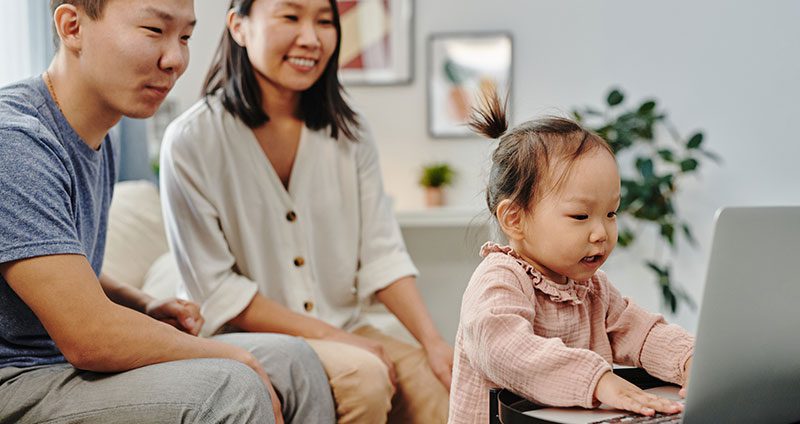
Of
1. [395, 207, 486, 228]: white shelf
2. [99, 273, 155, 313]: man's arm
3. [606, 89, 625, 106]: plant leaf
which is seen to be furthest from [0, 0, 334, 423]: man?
[606, 89, 625, 106]: plant leaf

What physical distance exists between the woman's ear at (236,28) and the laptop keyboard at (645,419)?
1.23m

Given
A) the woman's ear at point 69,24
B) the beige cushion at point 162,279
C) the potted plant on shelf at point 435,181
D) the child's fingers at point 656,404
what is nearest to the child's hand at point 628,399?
the child's fingers at point 656,404

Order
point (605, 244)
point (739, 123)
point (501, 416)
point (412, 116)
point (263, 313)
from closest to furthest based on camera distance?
point (501, 416), point (605, 244), point (263, 313), point (739, 123), point (412, 116)

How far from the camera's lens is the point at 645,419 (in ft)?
2.99

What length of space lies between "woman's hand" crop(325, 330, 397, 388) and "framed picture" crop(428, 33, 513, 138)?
1.66 meters

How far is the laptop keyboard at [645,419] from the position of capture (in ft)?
2.97

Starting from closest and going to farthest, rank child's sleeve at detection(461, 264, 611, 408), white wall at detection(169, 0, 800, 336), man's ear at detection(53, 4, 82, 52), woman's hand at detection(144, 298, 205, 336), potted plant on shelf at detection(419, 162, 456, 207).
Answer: child's sleeve at detection(461, 264, 611, 408) < man's ear at detection(53, 4, 82, 52) < woman's hand at detection(144, 298, 205, 336) < white wall at detection(169, 0, 800, 336) < potted plant on shelf at detection(419, 162, 456, 207)

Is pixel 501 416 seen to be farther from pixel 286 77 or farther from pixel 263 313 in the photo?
pixel 286 77

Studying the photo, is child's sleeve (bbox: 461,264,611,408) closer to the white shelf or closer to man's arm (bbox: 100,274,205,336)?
man's arm (bbox: 100,274,205,336)

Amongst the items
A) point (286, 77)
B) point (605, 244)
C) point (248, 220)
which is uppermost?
point (286, 77)

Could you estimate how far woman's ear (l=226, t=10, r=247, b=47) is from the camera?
1.87 m

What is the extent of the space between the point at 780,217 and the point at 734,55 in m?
2.56

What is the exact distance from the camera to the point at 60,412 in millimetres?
1219

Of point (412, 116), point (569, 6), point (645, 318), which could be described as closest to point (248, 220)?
point (645, 318)
